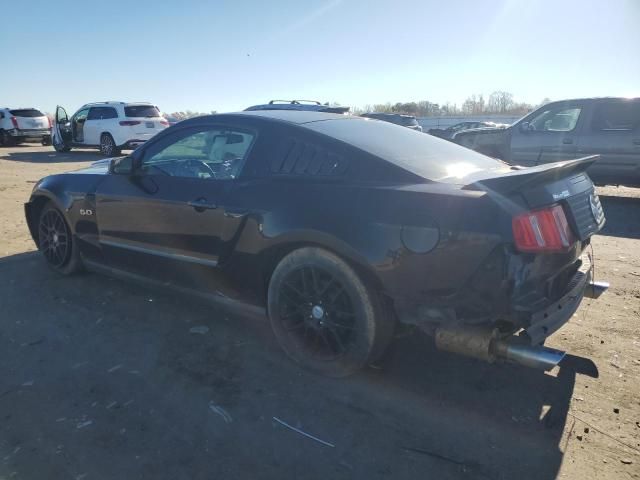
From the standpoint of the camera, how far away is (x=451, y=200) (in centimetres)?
258

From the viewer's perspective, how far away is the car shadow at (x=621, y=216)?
6.90 m

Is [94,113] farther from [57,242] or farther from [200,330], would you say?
[200,330]

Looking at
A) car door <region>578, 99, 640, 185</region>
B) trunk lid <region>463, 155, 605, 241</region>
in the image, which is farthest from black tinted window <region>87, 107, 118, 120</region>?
trunk lid <region>463, 155, 605, 241</region>

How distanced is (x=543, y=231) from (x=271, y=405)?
169cm

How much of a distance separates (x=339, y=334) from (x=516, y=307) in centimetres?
101

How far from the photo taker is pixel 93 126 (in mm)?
17562

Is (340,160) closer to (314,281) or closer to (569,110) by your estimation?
(314,281)

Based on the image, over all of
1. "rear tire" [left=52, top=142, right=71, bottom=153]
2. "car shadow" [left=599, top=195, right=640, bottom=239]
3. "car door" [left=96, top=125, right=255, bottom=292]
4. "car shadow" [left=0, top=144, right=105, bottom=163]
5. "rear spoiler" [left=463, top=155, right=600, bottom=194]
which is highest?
"rear spoiler" [left=463, top=155, right=600, bottom=194]

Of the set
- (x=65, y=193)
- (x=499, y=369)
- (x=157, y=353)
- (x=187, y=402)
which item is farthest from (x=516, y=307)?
(x=65, y=193)

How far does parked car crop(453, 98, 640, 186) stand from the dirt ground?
218 inches

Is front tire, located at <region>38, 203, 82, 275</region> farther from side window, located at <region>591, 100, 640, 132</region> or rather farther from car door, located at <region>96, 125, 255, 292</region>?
side window, located at <region>591, 100, 640, 132</region>

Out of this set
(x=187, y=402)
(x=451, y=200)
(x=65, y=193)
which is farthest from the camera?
(x=65, y=193)

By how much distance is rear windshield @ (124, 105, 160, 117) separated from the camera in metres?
17.2

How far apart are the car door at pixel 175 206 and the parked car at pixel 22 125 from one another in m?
21.5
